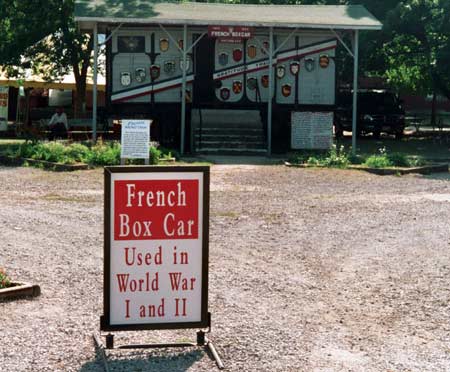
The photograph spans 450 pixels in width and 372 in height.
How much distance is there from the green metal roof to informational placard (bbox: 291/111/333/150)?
8.31ft

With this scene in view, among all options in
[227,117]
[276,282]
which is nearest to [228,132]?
[227,117]

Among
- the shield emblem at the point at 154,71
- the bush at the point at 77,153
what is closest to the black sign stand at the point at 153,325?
the bush at the point at 77,153

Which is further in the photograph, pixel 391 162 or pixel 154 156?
pixel 391 162

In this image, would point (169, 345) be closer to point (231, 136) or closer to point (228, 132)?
point (231, 136)

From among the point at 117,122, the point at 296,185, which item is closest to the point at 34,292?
the point at 296,185

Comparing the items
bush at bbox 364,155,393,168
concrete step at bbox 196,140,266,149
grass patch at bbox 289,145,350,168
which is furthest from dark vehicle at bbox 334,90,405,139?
bush at bbox 364,155,393,168

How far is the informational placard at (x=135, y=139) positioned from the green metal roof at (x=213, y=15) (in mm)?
7373

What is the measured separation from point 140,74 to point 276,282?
1854cm

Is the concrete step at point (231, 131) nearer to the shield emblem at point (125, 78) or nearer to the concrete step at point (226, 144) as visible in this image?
the concrete step at point (226, 144)

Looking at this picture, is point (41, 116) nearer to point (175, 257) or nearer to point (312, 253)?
point (312, 253)

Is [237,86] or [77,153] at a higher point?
[237,86]

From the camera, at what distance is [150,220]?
24.5 ft

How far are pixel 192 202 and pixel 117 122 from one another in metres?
21.4

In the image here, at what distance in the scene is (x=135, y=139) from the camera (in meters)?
18.7
